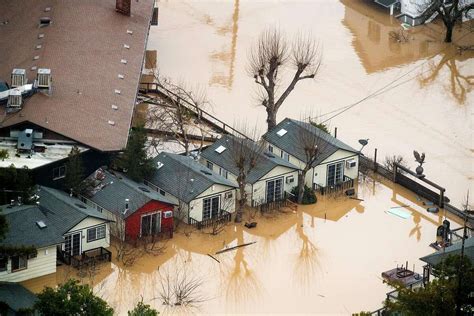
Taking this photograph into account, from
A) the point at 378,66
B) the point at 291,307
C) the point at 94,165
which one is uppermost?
the point at 378,66

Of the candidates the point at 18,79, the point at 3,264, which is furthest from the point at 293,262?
the point at 18,79

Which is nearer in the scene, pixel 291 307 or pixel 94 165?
pixel 291 307

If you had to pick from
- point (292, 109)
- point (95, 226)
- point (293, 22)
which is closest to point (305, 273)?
point (95, 226)

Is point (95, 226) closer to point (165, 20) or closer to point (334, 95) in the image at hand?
point (334, 95)

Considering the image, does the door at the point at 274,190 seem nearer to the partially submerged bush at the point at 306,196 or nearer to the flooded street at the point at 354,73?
the partially submerged bush at the point at 306,196

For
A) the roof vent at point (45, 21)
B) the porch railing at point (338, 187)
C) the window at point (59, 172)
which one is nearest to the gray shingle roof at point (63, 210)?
the window at point (59, 172)

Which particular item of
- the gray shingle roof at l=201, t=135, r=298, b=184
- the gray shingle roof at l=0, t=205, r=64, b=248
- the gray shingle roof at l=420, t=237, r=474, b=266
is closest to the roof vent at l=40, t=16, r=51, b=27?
the gray shingle roof at l=201, t=135, r=298, b=184
